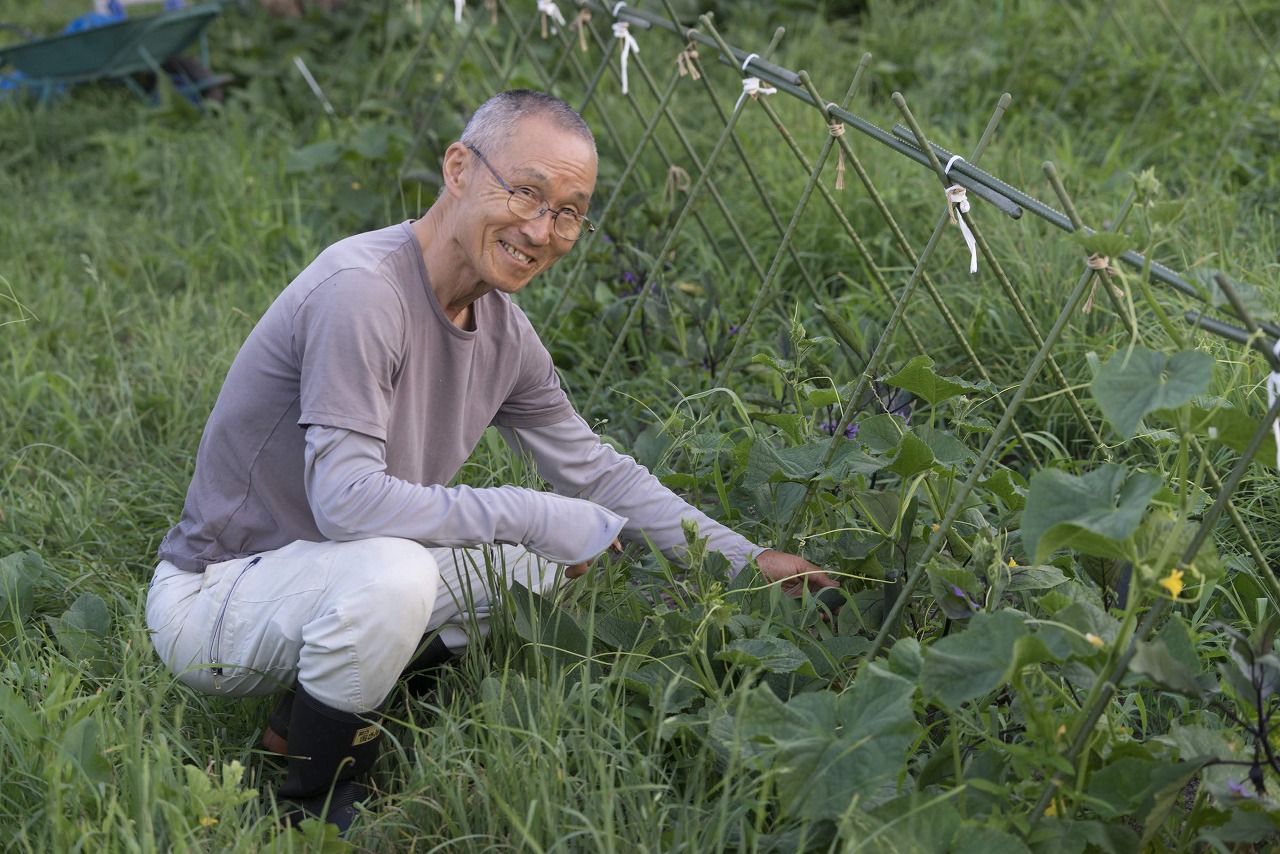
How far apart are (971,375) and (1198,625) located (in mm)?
1003

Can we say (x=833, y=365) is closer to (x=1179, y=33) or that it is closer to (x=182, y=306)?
(x=182, y=306)

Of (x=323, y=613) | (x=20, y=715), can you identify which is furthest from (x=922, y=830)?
(x=20, y=715)

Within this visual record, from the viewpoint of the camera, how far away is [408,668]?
2.30 metres

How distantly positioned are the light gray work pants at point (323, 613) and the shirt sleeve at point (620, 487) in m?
0.17

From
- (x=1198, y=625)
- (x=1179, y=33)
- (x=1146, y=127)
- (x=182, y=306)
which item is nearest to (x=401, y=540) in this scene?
(x=1198, y=625)

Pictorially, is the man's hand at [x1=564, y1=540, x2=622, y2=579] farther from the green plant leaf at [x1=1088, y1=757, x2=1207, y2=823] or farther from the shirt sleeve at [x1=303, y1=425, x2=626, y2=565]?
the green plant leaf at [x1=1088, y1=757, x2=1207, y2=823]

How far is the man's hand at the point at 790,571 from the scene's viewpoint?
2.18 m

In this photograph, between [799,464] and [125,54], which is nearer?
[799,464]

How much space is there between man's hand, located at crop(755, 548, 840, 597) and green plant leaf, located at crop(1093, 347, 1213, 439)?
0.78 m

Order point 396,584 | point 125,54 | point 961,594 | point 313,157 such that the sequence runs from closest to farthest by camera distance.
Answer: point 961,594 < point 396,584 < point 313,157 < point 125,54

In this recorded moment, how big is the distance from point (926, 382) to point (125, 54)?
460cm

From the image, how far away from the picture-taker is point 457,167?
2.13 metres

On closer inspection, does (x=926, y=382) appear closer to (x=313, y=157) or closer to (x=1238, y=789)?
(x=1238, y=789)

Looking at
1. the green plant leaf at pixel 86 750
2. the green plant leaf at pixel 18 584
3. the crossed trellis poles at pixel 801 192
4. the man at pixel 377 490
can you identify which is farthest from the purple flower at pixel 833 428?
the green plant leaf at pixel 18 584
